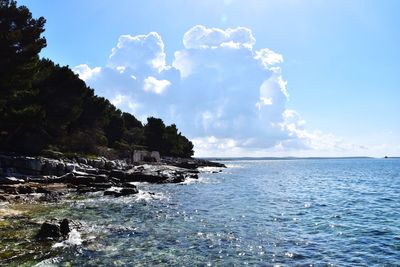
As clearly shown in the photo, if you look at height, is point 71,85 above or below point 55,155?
above

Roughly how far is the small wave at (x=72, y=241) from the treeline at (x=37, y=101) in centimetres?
3006

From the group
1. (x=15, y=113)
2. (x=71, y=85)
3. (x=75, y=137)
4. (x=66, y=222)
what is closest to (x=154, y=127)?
(x=75, y=137)

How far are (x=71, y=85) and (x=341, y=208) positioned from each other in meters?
54.0

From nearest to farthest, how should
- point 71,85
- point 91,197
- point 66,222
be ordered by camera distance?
1. point 66,222
2. point 91,197
3. point 71,85

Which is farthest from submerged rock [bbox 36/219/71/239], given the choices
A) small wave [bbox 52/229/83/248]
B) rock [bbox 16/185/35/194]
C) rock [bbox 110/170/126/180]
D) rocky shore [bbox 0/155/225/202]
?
rock [bbox 110/170/126/180]

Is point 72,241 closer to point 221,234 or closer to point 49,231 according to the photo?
point 49,231

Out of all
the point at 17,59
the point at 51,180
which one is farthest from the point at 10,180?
the point at 17,59

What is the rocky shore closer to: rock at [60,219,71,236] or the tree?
the tree

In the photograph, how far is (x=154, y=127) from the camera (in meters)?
159

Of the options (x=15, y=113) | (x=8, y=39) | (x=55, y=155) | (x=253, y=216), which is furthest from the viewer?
(x=55, y=155)

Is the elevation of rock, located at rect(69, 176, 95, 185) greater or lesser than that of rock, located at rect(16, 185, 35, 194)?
greater

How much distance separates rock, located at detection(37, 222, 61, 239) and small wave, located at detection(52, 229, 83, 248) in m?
0.73

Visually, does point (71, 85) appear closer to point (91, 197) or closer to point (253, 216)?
point (91, 197)

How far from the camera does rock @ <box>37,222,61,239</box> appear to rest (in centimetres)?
2152
